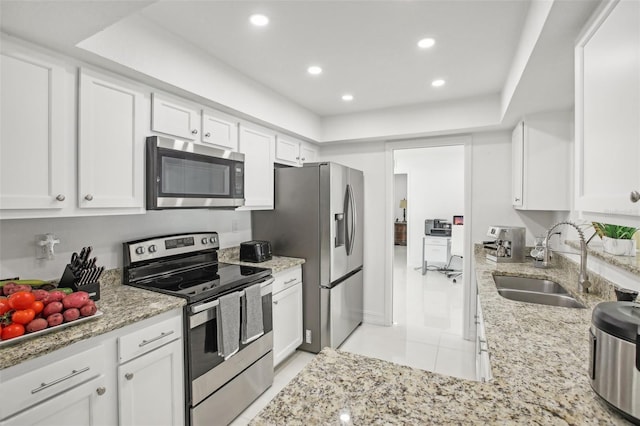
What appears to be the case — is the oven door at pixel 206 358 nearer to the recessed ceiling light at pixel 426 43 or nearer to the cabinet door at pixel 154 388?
the cabinet door at pixel 154 388

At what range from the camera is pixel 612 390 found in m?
0.79

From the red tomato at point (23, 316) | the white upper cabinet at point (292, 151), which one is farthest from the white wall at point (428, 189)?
the red tomato at point (23, 316)

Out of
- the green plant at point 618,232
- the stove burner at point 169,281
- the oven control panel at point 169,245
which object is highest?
the green plant at point 618,232

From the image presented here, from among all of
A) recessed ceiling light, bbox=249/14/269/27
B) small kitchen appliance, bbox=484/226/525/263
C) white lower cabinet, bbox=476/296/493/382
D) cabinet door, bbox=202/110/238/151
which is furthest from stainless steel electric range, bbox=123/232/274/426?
small kitchen appliance, bbox=484/226/525/263

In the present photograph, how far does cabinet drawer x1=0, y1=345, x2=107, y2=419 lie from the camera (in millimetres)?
1129

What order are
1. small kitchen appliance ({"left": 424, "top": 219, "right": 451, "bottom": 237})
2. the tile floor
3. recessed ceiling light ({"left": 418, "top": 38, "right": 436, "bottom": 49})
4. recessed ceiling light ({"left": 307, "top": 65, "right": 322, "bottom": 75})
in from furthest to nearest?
small kitchen appliance ({"left": 424, "top": 219, "right": 451, "bottom": 237}) → the tile floor → recessed ceiling light ({"left": 307, "top": 65, "right": 322, "bottom": 75}) → recessed ceiling light ({"left": 418, "top": 38, "right": 436, "bottom": 49})

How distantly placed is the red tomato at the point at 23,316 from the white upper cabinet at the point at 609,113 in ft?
6.75

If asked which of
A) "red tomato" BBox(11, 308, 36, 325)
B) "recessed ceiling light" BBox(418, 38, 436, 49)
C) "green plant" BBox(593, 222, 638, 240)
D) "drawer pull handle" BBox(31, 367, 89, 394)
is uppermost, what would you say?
"recessed ceiling light" BBox(418, 38, 436, 49)

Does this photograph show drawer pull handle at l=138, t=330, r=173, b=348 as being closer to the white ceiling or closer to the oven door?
the oven door

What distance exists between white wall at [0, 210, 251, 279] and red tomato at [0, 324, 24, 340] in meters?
0.59

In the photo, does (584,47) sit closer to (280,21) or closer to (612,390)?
(612,390)

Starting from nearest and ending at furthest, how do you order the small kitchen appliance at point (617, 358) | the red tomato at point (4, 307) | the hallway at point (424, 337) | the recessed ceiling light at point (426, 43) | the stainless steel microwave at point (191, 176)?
1. the small kitchen appliance at point (617, 358)
2. the red tomato at point (4, 307)
3. the stainless steel microwave at point (191, 176)
4. the recessed ceiling light at point (426, 43)
5. the hallway at point (424, 337)

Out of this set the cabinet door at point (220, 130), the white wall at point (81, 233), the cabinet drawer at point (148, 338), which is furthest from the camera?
the cabinet door at point (220, 130)

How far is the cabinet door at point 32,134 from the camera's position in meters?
1.39
